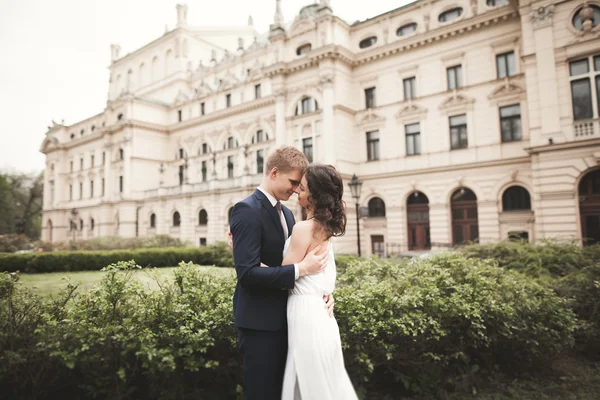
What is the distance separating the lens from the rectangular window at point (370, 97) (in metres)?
25.4

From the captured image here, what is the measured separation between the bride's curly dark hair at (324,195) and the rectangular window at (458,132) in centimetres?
2121

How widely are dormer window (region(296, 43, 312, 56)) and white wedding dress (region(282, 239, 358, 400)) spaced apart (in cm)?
2580

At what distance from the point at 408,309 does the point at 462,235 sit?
18440 mm

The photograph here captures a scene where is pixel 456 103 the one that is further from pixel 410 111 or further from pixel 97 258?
pixel 97 258

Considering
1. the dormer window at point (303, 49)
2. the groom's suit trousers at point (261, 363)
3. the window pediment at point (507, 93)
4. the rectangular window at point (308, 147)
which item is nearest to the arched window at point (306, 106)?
the rectangular window at point (308, 147)

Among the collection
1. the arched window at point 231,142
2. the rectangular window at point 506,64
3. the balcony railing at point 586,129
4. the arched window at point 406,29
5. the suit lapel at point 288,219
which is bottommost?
the suit lapel at point 288,219

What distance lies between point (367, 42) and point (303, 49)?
15.0 feet

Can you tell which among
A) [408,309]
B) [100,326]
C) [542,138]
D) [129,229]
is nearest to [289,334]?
[100,326]

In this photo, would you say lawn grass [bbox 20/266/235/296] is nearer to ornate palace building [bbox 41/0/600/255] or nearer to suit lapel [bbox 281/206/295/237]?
suit lapel [bbox 281/206/295/237]

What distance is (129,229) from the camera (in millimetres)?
37906

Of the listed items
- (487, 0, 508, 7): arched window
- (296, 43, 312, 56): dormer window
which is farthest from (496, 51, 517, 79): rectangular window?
(296, 43, 312, 56): dormer window

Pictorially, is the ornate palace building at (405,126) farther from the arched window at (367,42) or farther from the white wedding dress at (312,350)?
the white wedding dress at (312,350)

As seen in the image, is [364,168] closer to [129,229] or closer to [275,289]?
[275,289]

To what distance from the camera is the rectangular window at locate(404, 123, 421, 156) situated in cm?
2348
